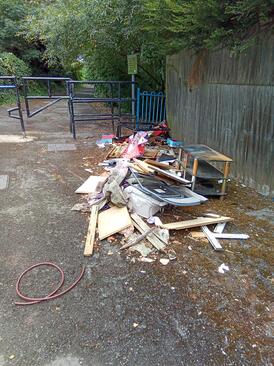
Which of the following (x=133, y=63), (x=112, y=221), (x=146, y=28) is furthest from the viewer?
(x=133, y=63)

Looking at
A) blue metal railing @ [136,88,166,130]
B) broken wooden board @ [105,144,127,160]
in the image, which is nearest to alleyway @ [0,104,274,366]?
broken wooden board @ [105,144,127,160]

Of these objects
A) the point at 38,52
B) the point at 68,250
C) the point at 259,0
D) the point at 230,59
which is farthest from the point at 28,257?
the point at 38,52

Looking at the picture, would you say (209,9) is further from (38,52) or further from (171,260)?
(38,52)

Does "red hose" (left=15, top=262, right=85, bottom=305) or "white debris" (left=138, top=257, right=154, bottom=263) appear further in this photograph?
"white debris" (left=138, top=257, right=154, bottom=263)

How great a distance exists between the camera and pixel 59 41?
8.03 metres

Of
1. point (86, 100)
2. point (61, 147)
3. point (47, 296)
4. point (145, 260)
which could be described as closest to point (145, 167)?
point (145, 260)

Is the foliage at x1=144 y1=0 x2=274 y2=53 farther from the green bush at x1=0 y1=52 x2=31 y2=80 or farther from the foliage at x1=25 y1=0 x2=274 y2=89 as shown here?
the green bush at x1=0 y1=52 x2=31 y2=80

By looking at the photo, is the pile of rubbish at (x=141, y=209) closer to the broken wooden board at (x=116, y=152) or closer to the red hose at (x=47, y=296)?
the red hose at (x=47, y=296)

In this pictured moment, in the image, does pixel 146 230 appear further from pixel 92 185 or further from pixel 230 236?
pixel 92 185

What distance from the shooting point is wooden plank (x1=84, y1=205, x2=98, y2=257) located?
9.06ft

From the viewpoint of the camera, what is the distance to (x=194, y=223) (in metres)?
3.14

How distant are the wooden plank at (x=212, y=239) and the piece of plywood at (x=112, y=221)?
766mm

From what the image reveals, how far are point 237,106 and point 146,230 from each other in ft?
7.91

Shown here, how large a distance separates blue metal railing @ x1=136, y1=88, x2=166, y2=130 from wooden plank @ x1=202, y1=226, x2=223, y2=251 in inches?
210
